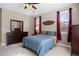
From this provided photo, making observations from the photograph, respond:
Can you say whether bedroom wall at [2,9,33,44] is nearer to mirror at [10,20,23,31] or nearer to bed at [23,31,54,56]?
mirror at [10,20,23,31]

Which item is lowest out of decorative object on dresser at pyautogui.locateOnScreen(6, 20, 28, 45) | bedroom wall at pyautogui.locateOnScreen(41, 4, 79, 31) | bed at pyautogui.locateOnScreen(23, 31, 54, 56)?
bed at pyautogui.locateOnScreen(23, 31, 54, 56)

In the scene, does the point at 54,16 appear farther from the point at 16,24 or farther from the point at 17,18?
the point at 16,24

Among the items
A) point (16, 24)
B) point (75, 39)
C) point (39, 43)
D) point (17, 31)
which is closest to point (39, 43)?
point (39, 43)

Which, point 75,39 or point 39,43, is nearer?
point 75,39

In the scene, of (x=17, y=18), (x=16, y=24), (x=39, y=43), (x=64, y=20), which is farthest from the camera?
(x=39, y=43)

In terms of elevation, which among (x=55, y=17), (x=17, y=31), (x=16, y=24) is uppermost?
(x=55, y=17)

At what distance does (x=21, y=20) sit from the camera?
70.0 inches

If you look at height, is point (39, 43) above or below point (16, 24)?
below

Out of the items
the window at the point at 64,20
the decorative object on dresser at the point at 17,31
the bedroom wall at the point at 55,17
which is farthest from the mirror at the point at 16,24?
the window at the point at 64,20

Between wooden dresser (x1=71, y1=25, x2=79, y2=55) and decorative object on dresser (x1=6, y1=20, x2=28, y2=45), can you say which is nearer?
wooden dresser (x1=71, y1=25, x2=79, y2=55)

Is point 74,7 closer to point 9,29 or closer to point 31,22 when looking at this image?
point 31,22

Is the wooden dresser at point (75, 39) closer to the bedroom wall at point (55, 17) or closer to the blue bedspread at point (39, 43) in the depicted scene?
the bedroom wall at point (55, 17)

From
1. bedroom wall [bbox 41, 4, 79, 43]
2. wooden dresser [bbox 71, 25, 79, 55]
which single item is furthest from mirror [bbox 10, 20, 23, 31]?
wooden dresser [bbox 71, 25, 79, 55]

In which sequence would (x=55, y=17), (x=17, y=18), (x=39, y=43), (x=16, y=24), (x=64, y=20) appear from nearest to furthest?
(x=64, y=20) < (x=55, y=17) < (x=17, y=18) < (x=16, y=24) < (x=39, y=43)
